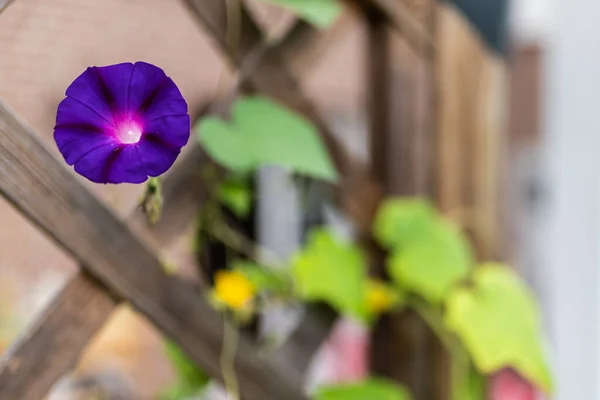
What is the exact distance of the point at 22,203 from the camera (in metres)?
0.50

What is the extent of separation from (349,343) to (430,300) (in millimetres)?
437

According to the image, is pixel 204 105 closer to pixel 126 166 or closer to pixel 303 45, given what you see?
pixel 303 45

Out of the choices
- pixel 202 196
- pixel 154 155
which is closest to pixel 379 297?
pixel 202 196

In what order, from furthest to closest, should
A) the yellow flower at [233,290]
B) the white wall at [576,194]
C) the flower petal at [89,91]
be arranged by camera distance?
the white wall at [576,194] → the yellow flower at [233,290] → the flower petal at [89,91]

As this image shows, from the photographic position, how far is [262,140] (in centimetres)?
67

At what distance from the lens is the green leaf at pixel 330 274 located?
2.67ft

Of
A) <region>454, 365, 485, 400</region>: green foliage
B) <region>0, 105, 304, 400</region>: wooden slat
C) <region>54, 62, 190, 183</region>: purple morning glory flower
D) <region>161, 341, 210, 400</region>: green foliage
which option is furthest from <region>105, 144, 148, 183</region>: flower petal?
<region>454, 365, 485, 400</region>: green foliage

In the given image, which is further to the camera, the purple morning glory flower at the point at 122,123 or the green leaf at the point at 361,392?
the green leaf at the point at 361,392

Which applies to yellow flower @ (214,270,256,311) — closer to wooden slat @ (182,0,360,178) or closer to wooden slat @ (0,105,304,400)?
wooden slat @ (0,105,304,400)

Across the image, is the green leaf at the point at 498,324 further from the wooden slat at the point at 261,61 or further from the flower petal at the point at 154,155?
the flower petal at the point at 154,155

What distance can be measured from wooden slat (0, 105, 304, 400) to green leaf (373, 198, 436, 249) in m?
0.24

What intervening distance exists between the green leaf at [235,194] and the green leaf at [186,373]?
0.66 feet

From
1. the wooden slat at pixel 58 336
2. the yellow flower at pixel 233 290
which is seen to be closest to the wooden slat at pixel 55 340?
the wooden slat at pixel 58 336

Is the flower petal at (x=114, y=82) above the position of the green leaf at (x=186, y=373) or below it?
above
